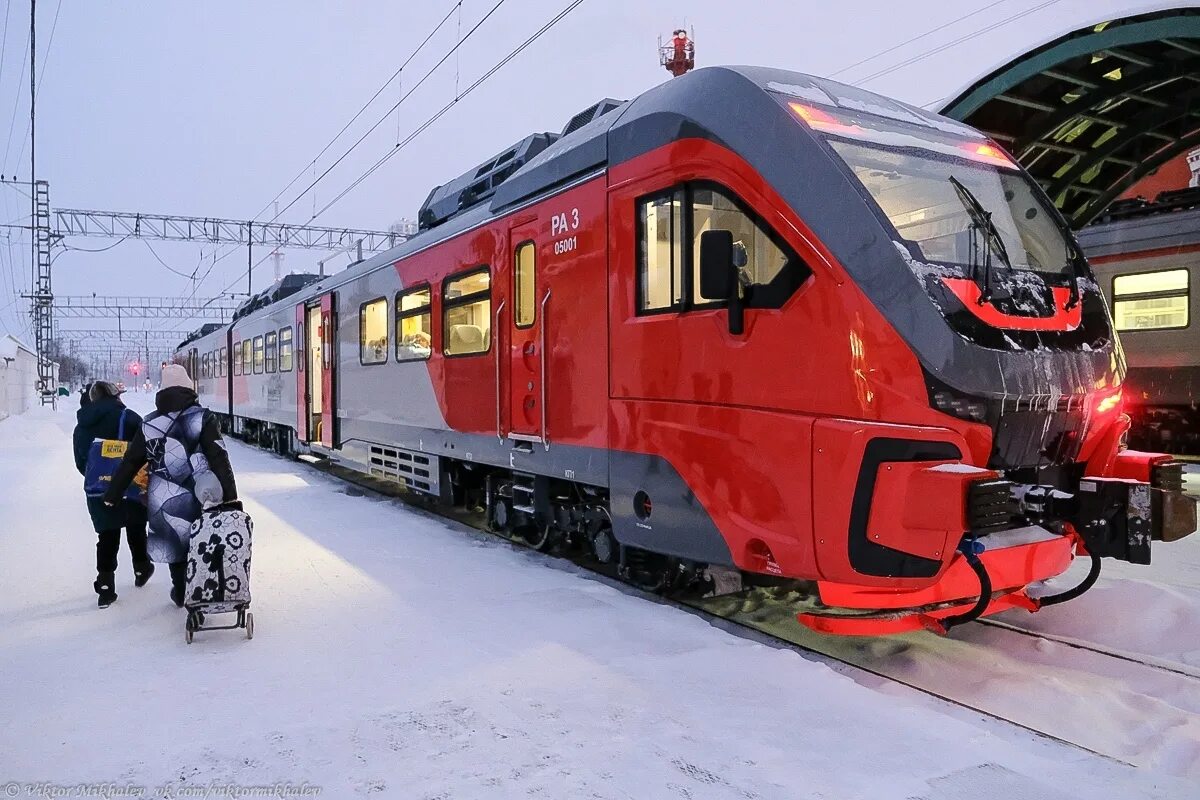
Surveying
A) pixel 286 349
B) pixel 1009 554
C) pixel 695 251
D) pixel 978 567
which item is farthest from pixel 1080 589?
pixel 286 349

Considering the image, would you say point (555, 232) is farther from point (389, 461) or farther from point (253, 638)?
point (389, 461)

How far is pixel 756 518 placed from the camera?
4668 millimetres

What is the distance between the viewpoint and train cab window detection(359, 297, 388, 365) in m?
10.1

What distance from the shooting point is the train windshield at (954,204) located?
4.54 metres

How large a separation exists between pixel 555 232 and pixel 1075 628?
435cm

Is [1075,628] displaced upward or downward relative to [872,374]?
downward

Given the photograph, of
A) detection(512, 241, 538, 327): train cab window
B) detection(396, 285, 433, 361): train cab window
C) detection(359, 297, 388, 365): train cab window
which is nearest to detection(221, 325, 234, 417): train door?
detection(359, 297, 388, 365): train cab window

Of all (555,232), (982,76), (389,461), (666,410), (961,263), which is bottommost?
(389,461)

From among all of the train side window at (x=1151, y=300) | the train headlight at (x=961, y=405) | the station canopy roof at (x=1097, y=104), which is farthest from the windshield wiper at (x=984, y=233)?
the train side window at (x=1151, y=300)

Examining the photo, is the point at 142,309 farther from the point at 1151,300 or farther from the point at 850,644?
the point at 850,644

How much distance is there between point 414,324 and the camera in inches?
363

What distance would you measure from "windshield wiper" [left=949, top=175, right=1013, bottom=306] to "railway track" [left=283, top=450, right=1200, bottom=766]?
6.56 ft

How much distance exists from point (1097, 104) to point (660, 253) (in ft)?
32.1

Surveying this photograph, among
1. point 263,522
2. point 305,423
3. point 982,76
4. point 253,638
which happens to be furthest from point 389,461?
point 982,76
